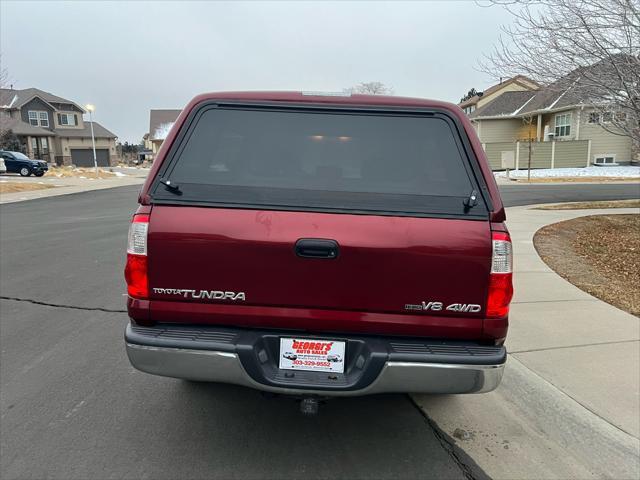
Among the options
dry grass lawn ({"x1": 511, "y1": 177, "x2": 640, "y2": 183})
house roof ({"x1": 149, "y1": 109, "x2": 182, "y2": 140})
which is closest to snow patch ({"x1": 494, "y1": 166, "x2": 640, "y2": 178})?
dry grass lawn ({"x1": 511, "y1": 177, "x2": 640, "y2": 183})

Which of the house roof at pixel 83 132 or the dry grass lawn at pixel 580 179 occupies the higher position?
the house roof at pixel 83 132

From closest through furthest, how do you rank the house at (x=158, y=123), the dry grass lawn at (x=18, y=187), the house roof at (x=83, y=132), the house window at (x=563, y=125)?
the dry grass lawn at (x=18, y=187), the house window at (x=563, y=125), the house roof at (x=83, y=132), the house at (x=158, y=123)

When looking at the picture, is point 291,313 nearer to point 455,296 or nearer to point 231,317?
point 231,317

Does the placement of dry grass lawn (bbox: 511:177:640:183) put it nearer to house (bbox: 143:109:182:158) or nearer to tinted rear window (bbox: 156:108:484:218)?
tinted rear window (bbox: 156:108:484:218)

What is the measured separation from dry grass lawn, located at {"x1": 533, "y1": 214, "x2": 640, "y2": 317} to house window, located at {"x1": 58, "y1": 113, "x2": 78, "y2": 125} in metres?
55.5

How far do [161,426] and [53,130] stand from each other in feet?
188

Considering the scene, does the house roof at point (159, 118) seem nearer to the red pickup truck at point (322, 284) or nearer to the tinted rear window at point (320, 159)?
the tinted rear window at point (320, 159)

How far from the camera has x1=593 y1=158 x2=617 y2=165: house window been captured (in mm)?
33688

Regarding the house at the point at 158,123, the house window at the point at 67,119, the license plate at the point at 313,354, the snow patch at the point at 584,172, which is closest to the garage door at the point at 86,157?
the house window at the point at 67,119

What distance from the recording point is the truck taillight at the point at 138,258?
2547 mm

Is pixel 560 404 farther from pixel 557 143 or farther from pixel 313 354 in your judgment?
pixel 557 143

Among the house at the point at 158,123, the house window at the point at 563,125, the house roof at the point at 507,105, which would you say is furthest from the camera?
the house at the point at 158,123

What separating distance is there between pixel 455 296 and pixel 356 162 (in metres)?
0.97

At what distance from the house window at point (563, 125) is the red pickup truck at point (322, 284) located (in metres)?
36.3
